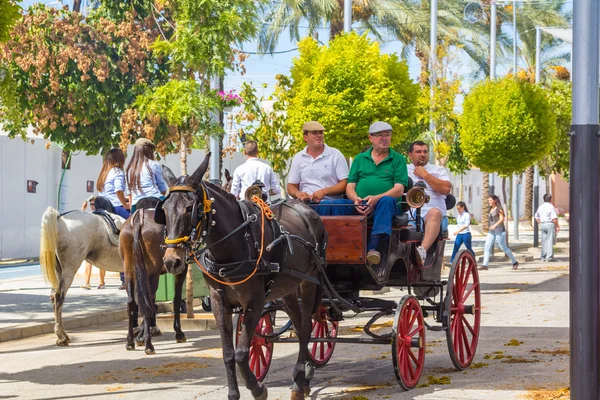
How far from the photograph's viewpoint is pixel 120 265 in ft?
40.5

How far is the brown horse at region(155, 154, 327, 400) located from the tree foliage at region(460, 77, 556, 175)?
21186mm

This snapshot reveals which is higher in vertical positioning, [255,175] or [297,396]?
[255,175]

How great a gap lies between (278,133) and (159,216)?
46.2ft

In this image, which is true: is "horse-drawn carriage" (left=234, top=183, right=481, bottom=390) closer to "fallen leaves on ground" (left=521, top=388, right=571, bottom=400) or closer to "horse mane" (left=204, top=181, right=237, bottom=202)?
"fallen leaves on ground" (left=521, top=388, right=571, bottom=400)

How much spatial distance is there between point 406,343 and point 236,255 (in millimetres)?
1998

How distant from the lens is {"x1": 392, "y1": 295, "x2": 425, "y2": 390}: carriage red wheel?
7926 mm

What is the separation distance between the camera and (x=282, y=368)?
365 inches

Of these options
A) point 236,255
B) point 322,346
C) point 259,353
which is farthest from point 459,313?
point 236,255

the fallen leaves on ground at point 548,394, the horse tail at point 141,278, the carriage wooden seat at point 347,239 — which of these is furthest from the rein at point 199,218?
the horse tail at point 141,278

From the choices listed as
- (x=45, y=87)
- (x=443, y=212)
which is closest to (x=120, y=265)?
(x=443, y=212)

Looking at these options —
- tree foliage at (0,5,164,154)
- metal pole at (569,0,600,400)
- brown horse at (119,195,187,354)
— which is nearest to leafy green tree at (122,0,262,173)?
brown horse at (119,195,187,354)

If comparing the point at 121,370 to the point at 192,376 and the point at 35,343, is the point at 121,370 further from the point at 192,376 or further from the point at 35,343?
the point at 35,343

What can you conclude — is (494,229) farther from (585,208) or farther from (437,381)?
(585,208)

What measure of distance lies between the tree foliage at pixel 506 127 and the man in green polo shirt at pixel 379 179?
19.5 metres
